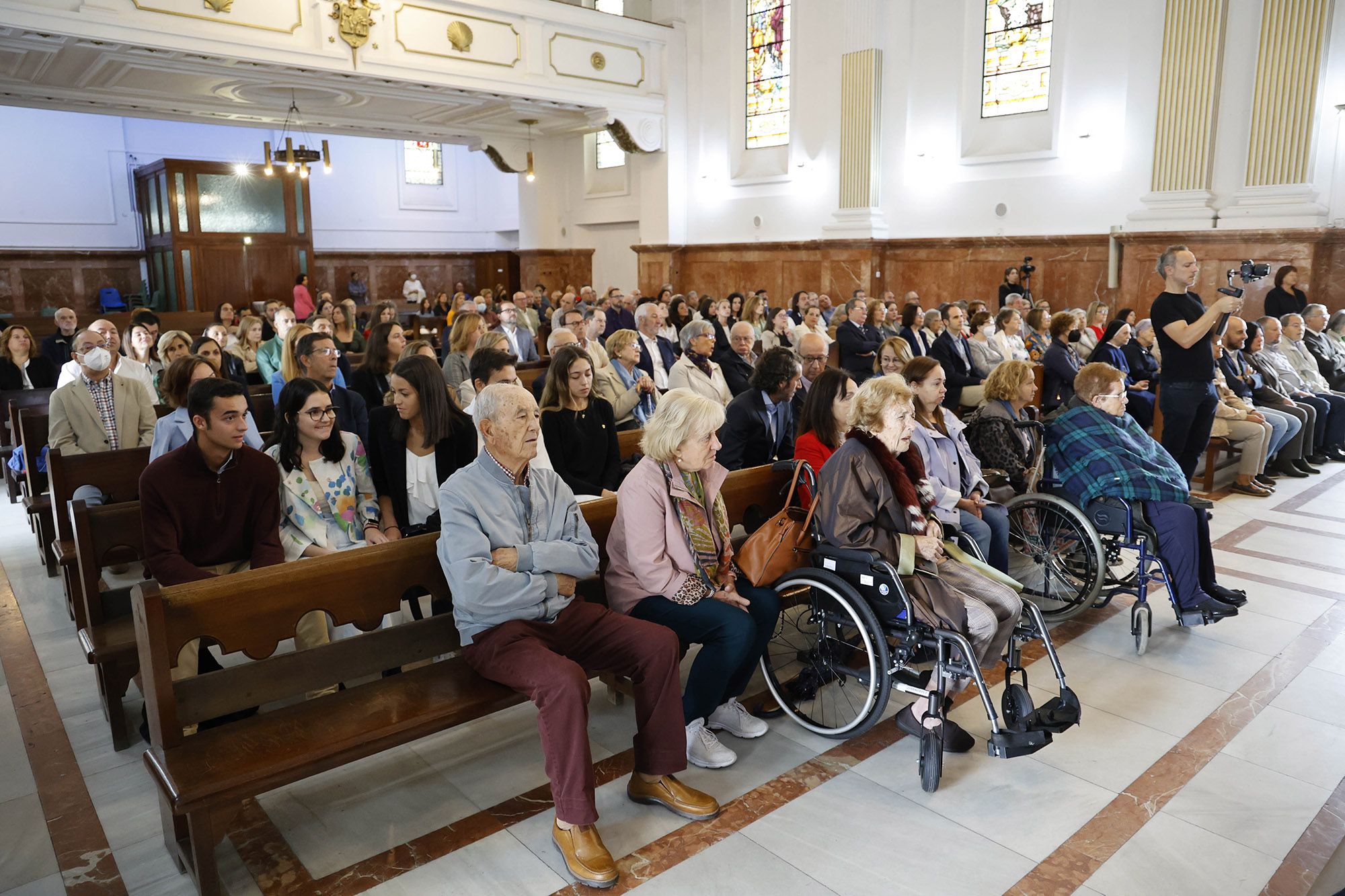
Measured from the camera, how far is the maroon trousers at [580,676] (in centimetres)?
229

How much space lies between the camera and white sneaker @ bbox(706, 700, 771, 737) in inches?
118

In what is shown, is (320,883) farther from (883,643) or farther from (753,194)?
(753,194)

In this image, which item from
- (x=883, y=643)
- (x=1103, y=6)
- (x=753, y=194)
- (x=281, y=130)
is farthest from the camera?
(x=281, y=130)

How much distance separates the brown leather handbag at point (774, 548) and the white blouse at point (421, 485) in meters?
1.24

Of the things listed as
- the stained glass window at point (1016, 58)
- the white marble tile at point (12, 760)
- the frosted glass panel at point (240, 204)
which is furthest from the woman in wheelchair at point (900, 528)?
the frosted glass panel at point (240, 204)

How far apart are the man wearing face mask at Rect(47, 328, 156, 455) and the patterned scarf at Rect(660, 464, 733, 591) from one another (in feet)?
9.82

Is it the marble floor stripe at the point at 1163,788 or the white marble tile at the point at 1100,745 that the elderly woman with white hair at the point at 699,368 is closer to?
the white marble tile at the point at 1100,745

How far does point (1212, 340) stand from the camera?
510 cm

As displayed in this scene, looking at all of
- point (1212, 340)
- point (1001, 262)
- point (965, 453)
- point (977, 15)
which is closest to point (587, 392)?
point (965, 453)

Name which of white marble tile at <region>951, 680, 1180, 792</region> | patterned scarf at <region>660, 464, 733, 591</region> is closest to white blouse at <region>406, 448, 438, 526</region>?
patterned scarf at <region>660, 464, 733, 591</region>

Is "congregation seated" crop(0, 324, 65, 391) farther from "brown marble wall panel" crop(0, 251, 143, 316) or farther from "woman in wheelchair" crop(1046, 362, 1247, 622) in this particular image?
"brown marble wall panel" crop(0, 251, 143, 316)

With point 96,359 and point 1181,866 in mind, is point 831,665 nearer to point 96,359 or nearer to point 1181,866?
point 1181,866

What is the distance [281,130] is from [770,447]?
14.8 m

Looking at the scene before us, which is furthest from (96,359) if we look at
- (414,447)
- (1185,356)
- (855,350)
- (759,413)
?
(1185,356)
